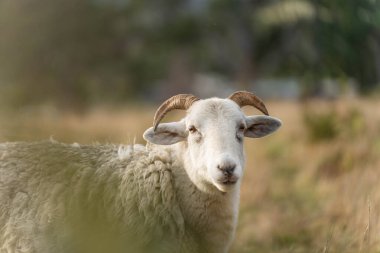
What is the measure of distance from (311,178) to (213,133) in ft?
18.9

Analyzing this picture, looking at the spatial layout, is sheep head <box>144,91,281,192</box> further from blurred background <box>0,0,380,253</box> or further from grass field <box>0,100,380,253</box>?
blurred background <box>0,0,380,253</box>

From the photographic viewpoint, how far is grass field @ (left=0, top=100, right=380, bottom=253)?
8328mm

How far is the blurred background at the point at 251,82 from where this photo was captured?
9633mm

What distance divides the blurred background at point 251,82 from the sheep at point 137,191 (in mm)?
873

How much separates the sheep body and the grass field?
0.54m

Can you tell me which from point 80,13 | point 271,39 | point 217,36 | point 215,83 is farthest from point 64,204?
point 215,83

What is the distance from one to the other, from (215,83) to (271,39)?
10.5 metres

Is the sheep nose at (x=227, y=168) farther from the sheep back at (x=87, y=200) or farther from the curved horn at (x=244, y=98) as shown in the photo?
the curved horn at (x=244, y=98)

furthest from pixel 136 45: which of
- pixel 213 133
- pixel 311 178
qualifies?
pixel 213 133

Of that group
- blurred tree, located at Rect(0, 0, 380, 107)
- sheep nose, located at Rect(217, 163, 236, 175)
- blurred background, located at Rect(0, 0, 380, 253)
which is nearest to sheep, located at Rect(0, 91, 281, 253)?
sheep nose, located at Rect(217, 163, 236, 175)

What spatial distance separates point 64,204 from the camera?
21.3 feet

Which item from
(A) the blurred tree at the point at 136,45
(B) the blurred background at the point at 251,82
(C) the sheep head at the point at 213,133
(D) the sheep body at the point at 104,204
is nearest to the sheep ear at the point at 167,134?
(C) the sheep head at the point at 213,133

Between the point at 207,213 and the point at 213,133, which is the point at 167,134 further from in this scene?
the point at 207,213

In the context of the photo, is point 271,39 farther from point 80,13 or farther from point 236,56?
point 80,13
